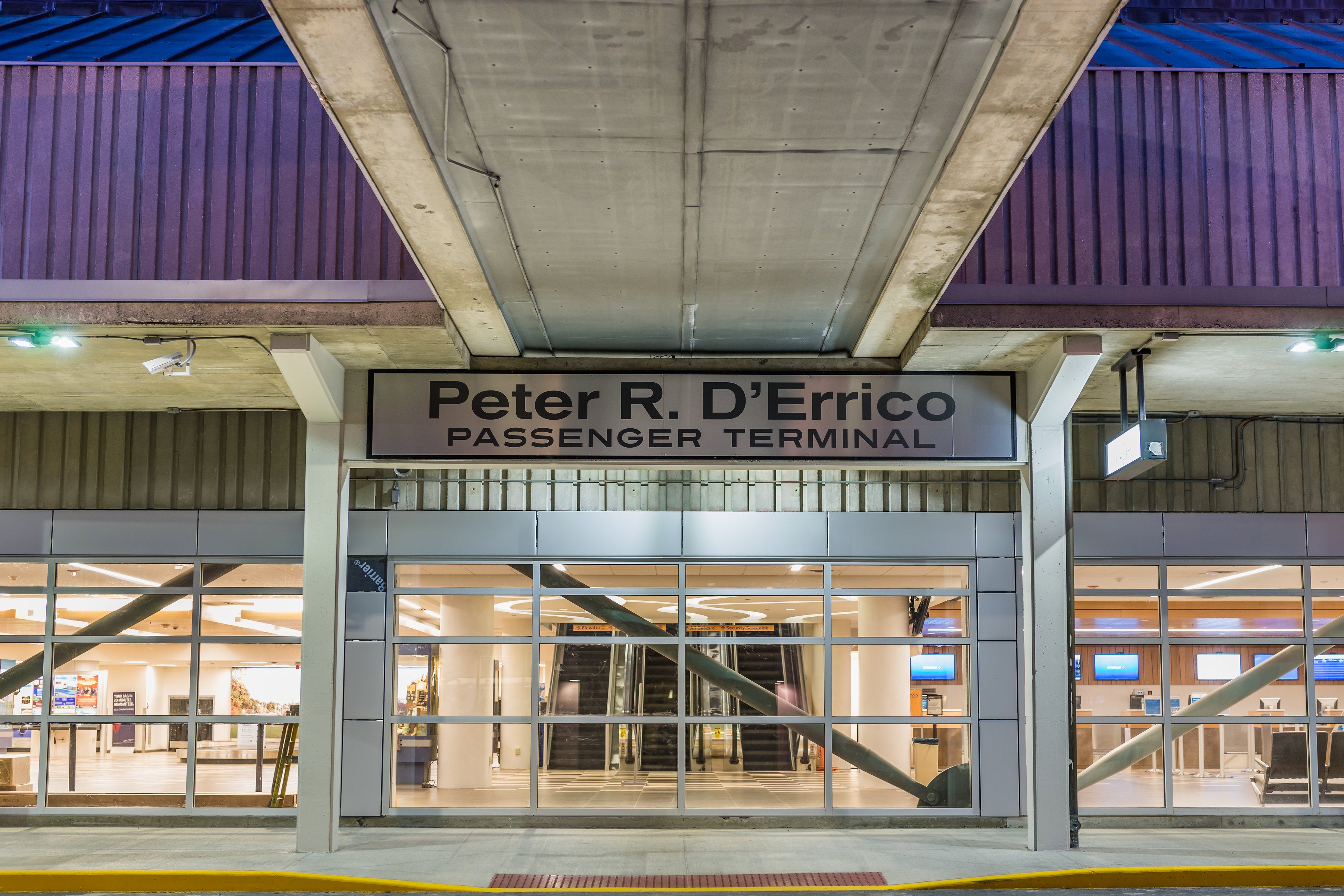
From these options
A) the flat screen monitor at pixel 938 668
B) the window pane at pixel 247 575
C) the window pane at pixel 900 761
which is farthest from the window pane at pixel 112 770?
the flat screen monitor at pixel 938 668

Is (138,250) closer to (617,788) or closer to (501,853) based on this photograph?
(501,853)

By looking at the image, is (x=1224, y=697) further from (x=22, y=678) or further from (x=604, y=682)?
(x=22, y=678)

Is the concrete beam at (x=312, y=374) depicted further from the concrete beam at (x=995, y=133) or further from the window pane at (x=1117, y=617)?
the window pane at (x=1117, y=617)

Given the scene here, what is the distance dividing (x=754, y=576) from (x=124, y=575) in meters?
6.51

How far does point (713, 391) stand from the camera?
32.8 feet

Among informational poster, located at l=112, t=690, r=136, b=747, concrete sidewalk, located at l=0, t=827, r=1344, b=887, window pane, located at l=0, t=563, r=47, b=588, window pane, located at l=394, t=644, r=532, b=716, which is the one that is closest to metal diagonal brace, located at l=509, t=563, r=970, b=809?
concrete sidewalk, located at l=0, t=827, r=1344, b=887

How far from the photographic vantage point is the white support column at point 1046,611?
31.7ft

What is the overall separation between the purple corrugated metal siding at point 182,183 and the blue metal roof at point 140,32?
3.77 meters

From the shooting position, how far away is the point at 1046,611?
9766mm

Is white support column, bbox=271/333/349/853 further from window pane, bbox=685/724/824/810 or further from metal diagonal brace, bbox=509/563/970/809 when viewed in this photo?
window pane, bbox=685/724/824/810

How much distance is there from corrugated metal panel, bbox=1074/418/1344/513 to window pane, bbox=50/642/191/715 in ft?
31.0

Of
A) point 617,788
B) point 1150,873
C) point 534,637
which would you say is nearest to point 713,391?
point 534,637

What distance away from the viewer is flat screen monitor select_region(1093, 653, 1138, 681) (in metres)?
12.0

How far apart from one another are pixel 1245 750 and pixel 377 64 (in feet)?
35.7
